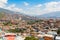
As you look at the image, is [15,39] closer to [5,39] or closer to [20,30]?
[5,39]

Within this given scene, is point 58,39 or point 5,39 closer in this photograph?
point 58,39

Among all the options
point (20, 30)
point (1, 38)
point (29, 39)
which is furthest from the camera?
point (20, 30)

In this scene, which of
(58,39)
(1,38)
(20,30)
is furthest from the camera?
(20,30)

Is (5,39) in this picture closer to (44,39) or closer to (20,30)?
(44,39)

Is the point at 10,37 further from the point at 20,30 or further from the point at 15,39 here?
the point at 20,30

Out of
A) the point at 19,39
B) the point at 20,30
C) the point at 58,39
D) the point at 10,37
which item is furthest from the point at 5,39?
the point at 20,30

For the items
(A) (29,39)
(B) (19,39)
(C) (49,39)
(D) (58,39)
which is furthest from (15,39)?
(D) (58,39)

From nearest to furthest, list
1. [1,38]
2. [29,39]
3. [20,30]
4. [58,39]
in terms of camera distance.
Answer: [58,39] → [29,39] → [1,38] → [20,30]

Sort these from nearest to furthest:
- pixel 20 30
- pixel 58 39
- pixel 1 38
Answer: pixel 58 39 → pixel 1 38 → pixel 20 30

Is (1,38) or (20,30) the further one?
(20,30)
